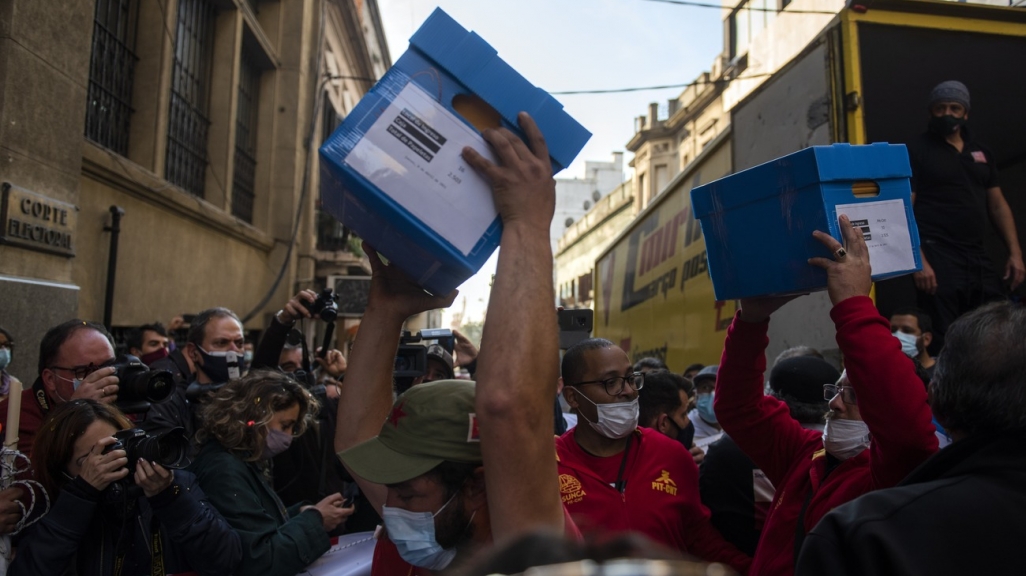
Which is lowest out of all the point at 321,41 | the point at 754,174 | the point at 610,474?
the point at 610,474

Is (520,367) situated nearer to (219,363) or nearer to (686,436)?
(219,363)

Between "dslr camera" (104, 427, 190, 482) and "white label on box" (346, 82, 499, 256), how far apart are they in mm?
1571

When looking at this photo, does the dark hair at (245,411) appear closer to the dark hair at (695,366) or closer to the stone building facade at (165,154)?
the stone building facade at (165,154)

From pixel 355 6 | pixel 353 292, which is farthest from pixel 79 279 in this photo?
pixel 355 6

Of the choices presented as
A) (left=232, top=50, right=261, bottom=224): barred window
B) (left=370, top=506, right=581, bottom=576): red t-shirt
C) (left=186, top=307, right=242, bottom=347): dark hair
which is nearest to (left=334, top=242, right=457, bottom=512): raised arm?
(left=370, top=506, right=581, bottom=576): red t-shirt

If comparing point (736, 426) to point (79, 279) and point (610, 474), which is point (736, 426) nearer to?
point (610, 474)

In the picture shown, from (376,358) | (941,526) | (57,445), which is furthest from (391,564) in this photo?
(57,445)

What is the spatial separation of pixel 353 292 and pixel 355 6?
39.9ft

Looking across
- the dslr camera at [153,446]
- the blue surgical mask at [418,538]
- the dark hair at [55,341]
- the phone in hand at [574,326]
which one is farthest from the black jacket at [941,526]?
the dark hair at [55,341]

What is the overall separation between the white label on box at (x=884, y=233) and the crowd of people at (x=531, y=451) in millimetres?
91

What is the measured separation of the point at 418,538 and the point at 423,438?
0.23 meters

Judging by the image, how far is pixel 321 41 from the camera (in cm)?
1755

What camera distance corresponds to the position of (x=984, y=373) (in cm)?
172

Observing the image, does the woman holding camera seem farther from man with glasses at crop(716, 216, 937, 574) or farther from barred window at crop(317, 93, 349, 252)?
barred window at crop(317, 93, 349, 252)
